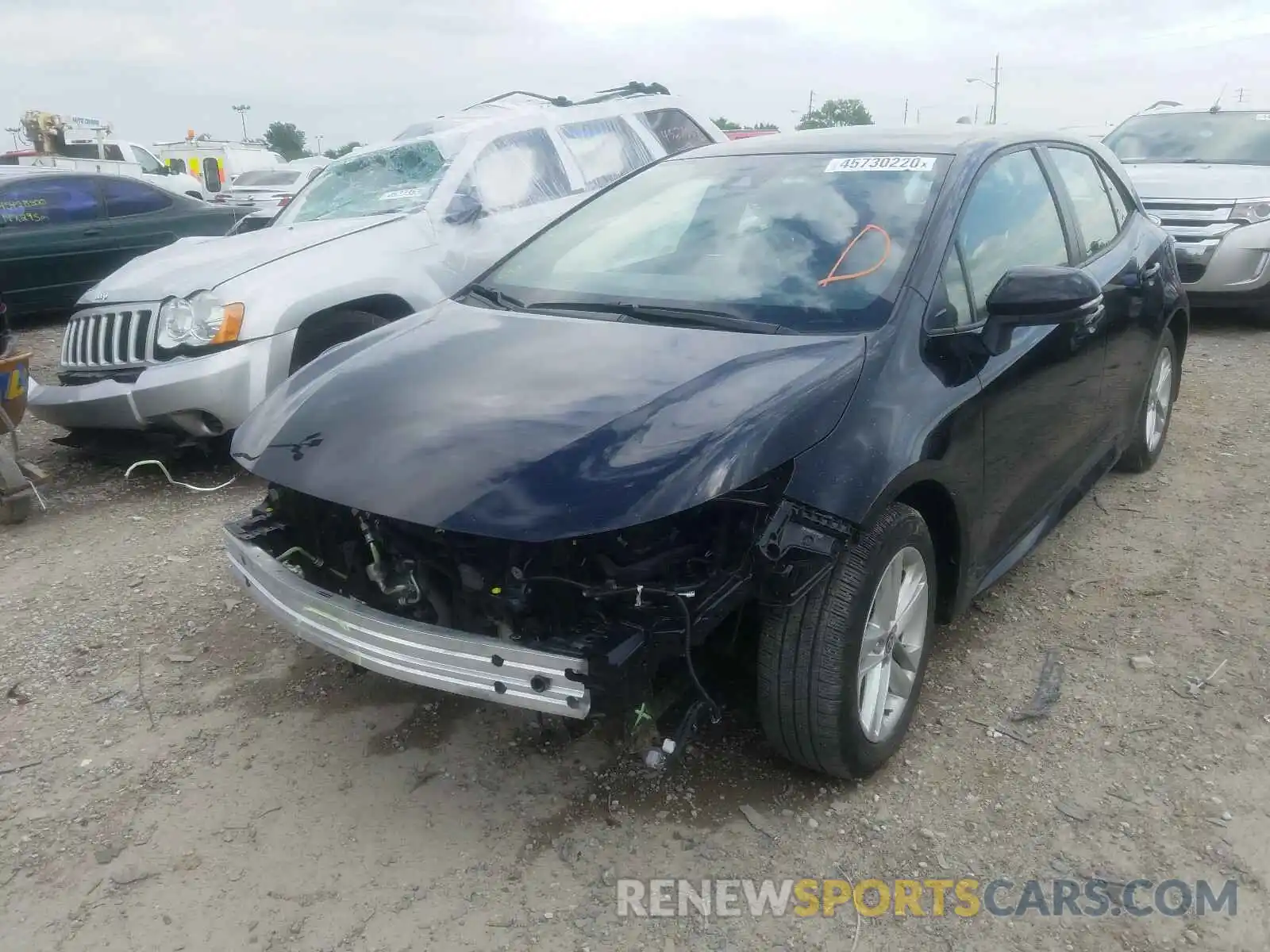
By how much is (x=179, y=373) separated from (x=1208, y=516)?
4772mm

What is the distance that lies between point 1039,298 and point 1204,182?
21.1 feet

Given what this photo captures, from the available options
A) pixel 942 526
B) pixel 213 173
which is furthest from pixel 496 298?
pixel 213 173

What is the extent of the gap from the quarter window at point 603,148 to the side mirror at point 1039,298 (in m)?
4.12

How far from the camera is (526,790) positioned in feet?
8.82

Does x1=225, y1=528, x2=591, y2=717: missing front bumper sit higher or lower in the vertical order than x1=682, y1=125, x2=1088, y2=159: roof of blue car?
lower

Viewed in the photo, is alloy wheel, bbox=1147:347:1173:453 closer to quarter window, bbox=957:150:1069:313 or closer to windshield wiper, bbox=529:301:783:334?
quarter window, bbox=957:150:1069:313

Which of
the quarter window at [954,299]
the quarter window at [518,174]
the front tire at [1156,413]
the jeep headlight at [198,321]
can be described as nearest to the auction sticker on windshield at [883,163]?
the quarter window at [954,299]

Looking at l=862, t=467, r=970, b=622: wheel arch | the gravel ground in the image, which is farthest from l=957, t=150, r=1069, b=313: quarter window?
the gravel ground

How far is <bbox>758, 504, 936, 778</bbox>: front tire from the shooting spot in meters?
2.39

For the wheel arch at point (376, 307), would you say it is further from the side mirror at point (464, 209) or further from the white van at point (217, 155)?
the white van at point (217, 155)

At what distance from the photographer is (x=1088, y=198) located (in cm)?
389

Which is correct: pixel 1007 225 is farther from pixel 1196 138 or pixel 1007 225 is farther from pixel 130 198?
pixel 130 198

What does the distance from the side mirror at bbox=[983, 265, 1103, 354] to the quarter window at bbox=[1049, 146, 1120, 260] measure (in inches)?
39.9

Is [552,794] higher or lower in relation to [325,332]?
lower
